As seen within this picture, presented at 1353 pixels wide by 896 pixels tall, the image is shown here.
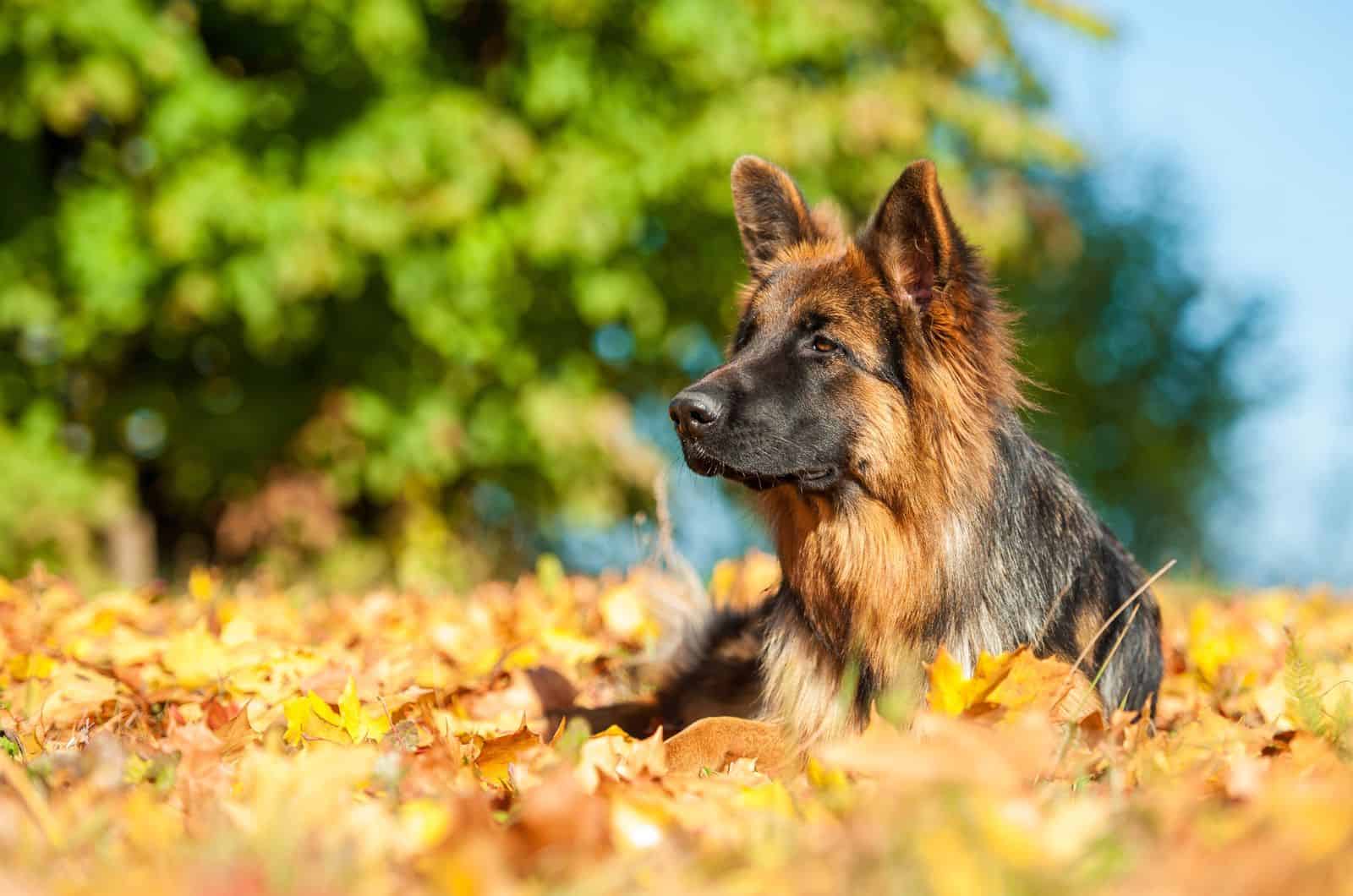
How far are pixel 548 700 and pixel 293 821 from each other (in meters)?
2.14

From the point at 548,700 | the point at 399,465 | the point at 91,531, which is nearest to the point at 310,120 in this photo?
the point at 399,465

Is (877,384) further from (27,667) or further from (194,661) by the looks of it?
(27,667)

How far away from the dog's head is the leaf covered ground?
76 centimetres

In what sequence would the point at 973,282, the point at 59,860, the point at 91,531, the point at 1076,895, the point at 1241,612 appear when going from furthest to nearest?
1. the point at 91,531
2. the point at 1241,612
3. the point at 973,282
4. the point at 59,860
5. the point at 1076,895

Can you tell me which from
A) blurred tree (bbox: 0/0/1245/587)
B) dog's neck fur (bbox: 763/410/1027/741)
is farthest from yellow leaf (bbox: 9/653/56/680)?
blurred tree (bbox: 0/0/1245/587)

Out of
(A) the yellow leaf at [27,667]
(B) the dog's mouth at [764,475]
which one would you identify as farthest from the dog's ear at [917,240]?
(A) the yellow leaf at [27,667]

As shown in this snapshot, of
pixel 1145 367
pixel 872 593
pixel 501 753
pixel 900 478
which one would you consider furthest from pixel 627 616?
pixel 1145 367

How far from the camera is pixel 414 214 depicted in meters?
10.5

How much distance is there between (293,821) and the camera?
4.56ft

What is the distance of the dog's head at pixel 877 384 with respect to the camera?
326 cm

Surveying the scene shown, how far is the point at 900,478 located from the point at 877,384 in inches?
10.7

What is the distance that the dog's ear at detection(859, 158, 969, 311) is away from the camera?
10.3ft

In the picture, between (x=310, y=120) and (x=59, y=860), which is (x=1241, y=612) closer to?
(x=59, y=860)

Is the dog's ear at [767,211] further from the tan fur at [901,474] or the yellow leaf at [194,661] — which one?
the yellow leaf at [194,661]
